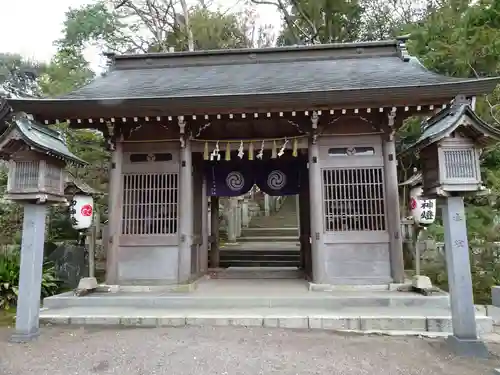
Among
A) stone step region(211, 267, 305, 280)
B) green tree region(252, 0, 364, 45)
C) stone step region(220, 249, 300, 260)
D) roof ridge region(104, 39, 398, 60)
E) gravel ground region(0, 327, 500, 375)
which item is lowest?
gravel ground region(0, 327, 500, 375)

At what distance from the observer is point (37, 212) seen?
5418mm

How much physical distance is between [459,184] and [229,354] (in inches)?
143

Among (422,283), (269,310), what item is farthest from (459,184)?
(269,310)

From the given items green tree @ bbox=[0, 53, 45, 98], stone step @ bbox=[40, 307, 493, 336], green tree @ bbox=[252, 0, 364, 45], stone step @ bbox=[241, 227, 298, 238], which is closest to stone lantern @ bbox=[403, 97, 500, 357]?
stone step @ bbox=[40, 307, 493, 336]

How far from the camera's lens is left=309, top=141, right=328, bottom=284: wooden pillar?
300 inches

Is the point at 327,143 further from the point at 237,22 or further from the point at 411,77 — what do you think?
the point at 237,22

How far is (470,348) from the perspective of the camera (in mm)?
4648

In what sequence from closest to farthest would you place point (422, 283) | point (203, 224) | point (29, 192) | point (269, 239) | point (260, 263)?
point (29, 192), point (422, 283), point (203, 224), point (260, 263), point (269, 239)

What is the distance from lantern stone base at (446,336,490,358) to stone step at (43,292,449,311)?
6.10 ft

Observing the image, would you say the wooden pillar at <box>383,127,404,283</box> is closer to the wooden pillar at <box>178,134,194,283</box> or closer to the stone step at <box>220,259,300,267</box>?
the wooden pillar at <box>178,134,194,283</box>

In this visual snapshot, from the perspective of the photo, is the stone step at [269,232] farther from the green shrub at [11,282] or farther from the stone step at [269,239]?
the green shrub at [11,282]

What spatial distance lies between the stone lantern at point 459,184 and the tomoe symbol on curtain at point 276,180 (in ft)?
15.8

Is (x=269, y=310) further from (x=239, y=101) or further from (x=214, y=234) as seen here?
(x=214, y=234)

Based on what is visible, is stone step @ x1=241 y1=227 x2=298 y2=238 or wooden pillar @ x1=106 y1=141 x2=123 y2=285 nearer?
wooden pillar @ x1=106 y1=141 x2=123 y2=285
